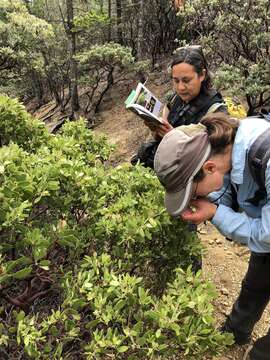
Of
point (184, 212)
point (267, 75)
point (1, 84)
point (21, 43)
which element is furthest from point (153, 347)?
point (1, 84)

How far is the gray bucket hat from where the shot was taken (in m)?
1.53

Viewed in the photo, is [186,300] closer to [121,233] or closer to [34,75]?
[121,233]

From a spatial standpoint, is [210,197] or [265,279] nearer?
[210,197]

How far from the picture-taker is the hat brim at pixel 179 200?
1611 mm

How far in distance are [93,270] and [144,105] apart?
1.33m

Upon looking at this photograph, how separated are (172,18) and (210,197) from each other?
37.2 feet

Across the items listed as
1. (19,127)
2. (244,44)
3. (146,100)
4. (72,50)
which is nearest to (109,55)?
(72,50)

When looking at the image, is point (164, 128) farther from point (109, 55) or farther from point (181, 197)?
point (109, 55)

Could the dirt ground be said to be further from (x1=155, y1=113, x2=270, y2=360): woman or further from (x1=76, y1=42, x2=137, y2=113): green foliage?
(x1=76, y1=42, x2=137, y2=113): green foliage

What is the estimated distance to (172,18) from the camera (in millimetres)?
12016

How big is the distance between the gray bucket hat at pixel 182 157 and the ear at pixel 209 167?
2 cm

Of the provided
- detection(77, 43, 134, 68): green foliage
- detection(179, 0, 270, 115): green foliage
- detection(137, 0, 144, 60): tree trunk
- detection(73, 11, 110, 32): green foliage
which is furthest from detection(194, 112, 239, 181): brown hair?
detection(73, 11, 110, 32): green foliage

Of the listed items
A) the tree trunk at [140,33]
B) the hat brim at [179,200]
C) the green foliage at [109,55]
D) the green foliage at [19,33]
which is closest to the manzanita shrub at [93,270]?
the hat brim at [179,200]

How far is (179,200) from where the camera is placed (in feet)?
5.44
